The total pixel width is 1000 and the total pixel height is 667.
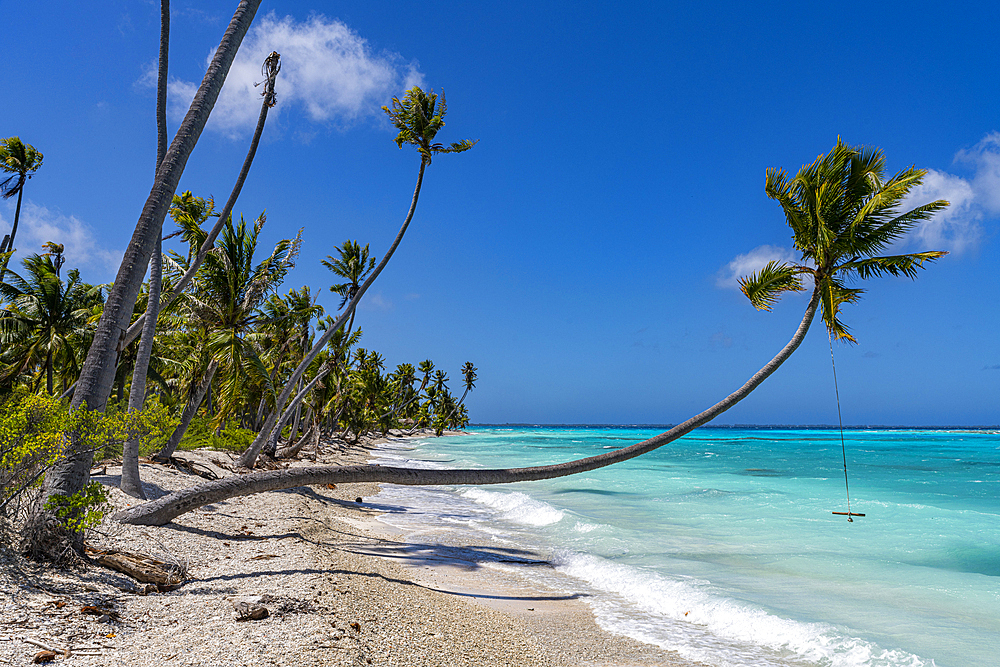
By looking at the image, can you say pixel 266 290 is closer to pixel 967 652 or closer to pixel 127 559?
pixel 127 559

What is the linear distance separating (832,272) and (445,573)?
8.04 meters

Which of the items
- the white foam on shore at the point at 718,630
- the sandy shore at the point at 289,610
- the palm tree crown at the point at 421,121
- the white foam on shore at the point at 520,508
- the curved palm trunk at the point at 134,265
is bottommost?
the white foam on shore at the point at 520,508

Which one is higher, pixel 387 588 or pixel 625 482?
pixel 387 588

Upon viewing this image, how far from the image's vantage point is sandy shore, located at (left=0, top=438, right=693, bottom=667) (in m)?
3.58

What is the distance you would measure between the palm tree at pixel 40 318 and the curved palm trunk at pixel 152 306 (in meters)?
11.2

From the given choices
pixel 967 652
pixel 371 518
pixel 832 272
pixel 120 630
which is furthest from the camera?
pixel 371 518

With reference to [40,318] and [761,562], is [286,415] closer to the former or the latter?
[40,318]

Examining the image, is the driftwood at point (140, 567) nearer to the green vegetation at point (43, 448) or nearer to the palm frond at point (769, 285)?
the green vegetation at point (43, 448)

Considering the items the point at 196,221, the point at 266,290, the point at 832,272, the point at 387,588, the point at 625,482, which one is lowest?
the point at 625,482

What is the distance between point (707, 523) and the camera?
13562 mm

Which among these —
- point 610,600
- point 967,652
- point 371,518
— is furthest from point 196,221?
point 967,652

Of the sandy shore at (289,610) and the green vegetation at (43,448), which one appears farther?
the green vegetation at (43,448)

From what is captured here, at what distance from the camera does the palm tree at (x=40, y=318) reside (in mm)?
16328

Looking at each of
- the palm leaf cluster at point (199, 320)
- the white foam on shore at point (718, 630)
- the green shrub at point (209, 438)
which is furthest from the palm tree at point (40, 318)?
the white foam on shore at point (718, 630)
